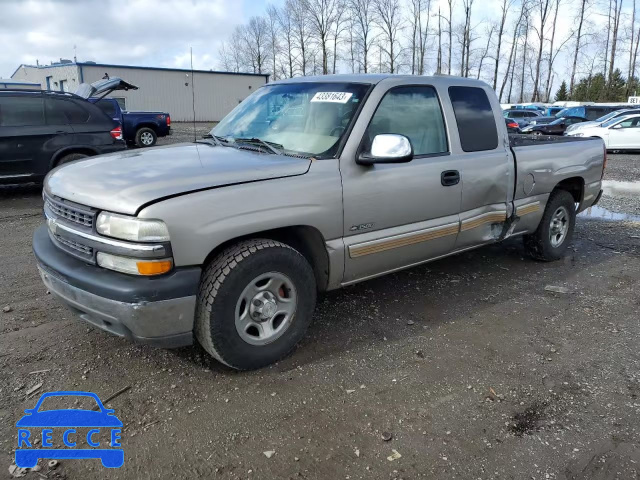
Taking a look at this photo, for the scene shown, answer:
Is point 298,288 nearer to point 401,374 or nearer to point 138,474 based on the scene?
point 401,374

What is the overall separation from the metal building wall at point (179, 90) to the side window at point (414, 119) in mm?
33262

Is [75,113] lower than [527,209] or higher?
higher

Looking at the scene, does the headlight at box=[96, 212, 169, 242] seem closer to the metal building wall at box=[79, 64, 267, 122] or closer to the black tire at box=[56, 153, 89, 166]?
the black tire at box=[56, 153, 89, 166]

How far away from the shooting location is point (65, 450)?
2490 millimetres

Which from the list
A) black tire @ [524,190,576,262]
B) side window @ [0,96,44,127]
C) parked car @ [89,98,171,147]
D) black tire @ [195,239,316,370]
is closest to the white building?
parked car @ [89,98,171,147]

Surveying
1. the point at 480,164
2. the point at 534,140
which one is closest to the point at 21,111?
the point at 480,164

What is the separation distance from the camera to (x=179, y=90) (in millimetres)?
39781

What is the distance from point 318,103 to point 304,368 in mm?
1927

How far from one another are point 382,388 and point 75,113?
26.9 ft

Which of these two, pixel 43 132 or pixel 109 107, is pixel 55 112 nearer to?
pixel 43 132

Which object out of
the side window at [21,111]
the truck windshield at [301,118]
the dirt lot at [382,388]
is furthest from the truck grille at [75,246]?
the side window at [21,111]

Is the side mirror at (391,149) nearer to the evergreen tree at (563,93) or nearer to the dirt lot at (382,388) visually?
the dirt lot at (382,388)

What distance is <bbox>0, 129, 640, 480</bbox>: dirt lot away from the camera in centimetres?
247

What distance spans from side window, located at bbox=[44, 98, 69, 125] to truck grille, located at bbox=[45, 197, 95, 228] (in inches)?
251
